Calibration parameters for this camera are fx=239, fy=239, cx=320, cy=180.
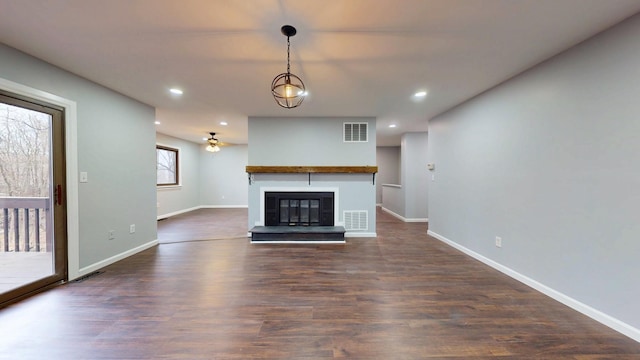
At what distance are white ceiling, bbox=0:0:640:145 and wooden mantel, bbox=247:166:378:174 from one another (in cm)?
154

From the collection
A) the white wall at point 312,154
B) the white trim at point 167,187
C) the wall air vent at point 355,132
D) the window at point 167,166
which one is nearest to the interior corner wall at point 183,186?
the white trim at point 167,187

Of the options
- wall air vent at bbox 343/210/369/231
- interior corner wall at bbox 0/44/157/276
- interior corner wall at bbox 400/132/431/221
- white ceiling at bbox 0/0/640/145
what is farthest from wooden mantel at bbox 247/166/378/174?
interior corner wall at bbox 400/132/431/221

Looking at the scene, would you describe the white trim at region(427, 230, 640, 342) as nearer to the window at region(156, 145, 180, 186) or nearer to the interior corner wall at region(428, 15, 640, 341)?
the interior corner wall at region(428, 15, 640, 341)

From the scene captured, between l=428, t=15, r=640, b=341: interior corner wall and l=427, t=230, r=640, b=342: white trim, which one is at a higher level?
l=428, t=15, r=640, b=341: interior corner wall

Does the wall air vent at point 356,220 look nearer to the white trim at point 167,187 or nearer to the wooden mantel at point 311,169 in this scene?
the wooden mantel at point 311,169

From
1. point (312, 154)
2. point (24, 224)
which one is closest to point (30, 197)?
point (24, 224)

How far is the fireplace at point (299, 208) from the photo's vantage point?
4.83 meters

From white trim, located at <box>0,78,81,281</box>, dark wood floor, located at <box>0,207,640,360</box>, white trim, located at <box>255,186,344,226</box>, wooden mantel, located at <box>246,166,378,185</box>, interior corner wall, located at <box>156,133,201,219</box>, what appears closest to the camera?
dark wood floor, located at <box>0,207,640,360</box>

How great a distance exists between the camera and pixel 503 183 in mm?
3113

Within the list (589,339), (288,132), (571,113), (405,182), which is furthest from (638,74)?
(405,182)

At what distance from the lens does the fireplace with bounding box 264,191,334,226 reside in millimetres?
4828

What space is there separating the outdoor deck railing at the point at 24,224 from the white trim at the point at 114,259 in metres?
0.49

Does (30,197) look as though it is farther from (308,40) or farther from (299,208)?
(299,208)

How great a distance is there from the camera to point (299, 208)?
4.88m
